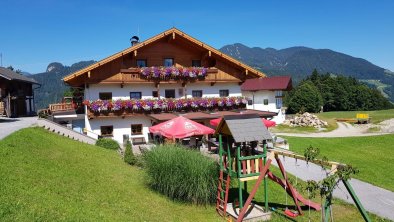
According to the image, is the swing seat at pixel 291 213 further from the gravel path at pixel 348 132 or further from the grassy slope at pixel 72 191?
the gravel path at pixel 348 132

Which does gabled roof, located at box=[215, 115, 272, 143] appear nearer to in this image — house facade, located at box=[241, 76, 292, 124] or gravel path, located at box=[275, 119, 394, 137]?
gravel path, located at box=[275, 119, 394, 137]

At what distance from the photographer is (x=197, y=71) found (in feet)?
90.6

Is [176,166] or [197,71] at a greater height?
[197,71]

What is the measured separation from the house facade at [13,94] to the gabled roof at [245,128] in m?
26.4

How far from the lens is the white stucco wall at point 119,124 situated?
26.0 meters

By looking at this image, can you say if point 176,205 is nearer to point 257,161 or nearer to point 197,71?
point 257,161

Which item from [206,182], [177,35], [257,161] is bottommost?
[206,182]

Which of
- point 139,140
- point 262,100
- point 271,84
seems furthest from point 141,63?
point 271,84

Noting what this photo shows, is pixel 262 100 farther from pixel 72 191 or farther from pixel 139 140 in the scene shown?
pixel 72 191

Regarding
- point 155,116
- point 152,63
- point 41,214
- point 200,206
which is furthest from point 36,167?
point 152,63

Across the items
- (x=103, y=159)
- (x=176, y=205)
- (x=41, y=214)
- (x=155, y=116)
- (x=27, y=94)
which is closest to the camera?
(x=41, y=214)

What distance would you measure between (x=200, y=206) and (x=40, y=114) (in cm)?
2070

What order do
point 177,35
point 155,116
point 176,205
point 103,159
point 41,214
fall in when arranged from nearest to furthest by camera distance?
point 41,214 < point 176,205 < point 103,159 < point 155,116 < point 177,35

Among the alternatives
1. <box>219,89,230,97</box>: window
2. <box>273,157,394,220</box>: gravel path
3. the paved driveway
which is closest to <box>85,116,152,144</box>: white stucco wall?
the paved driveway
